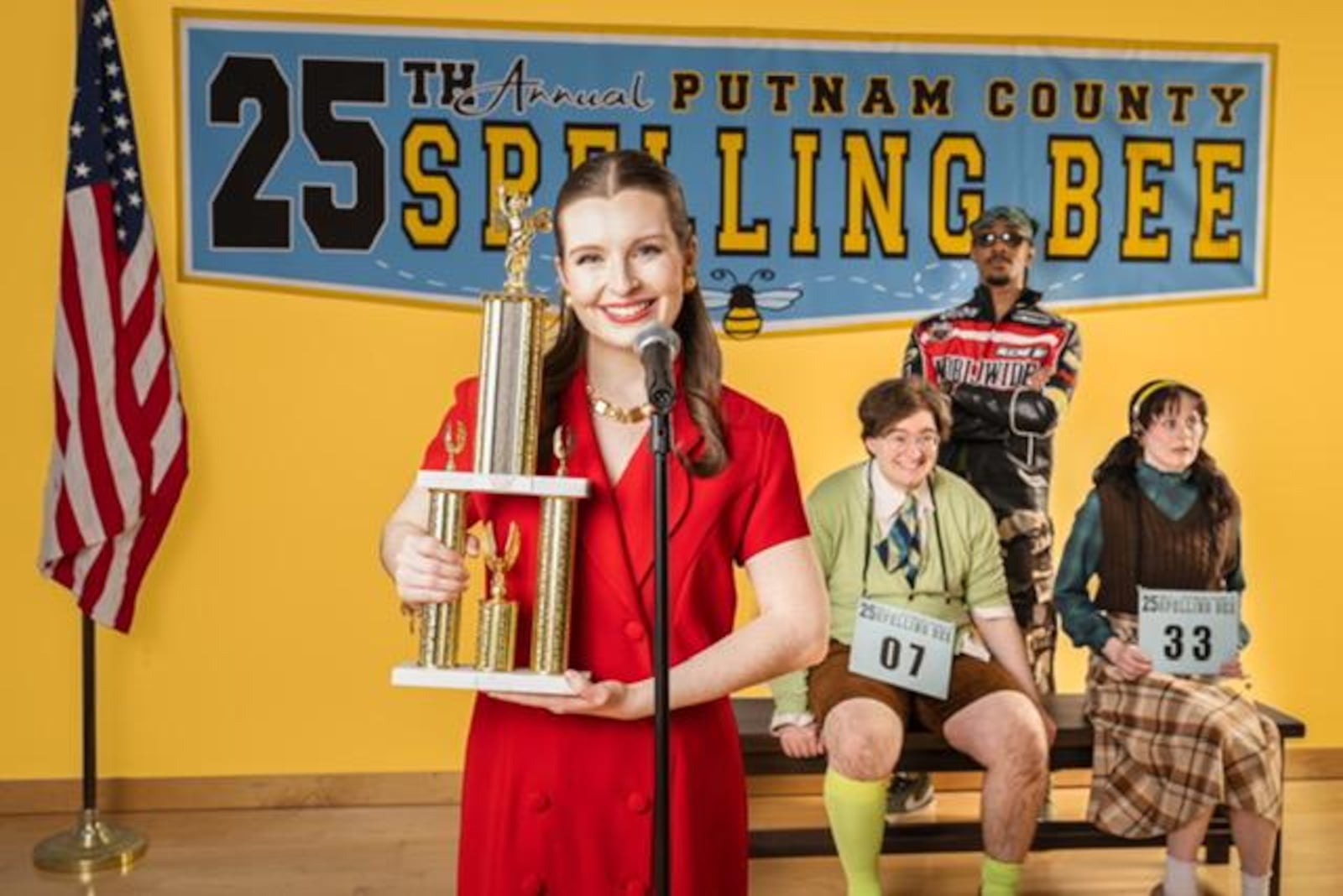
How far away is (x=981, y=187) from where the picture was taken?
169 inches

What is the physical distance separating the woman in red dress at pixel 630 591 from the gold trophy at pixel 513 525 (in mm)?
35

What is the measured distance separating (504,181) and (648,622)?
280 cm

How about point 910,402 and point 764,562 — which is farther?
point 910,402

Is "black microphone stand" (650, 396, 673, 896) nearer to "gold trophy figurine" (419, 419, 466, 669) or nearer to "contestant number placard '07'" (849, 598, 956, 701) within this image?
"gold trophy figurine" (419, 419, 466, 669)

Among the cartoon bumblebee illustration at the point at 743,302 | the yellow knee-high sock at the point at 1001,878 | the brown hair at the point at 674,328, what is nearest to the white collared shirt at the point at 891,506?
the yellow knee-high sock at the point at 1001,878

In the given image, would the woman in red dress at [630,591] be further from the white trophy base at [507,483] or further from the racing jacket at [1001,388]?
the racing jacket at [1001,388]

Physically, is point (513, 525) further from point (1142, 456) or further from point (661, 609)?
point (1142, 456)

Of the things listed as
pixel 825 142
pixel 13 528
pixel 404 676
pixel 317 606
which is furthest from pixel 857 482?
pixel 13 528

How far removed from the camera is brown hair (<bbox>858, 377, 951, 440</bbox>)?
Result: 3402 millimetres

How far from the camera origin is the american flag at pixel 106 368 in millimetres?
3689

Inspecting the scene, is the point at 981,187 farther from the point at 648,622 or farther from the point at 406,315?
the point at 648,622

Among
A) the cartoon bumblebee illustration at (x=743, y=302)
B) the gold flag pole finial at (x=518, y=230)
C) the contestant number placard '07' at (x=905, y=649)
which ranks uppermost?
the cartoon bumblebee illustration at (x=743, y=302)

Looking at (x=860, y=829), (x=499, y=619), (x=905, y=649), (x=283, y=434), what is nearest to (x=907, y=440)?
(x=905, y=649)

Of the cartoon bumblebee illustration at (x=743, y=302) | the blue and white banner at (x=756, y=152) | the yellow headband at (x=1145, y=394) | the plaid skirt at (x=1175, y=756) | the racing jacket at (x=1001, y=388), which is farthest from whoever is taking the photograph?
the cartoon bumblebee illustration at (x=743, y=302)
